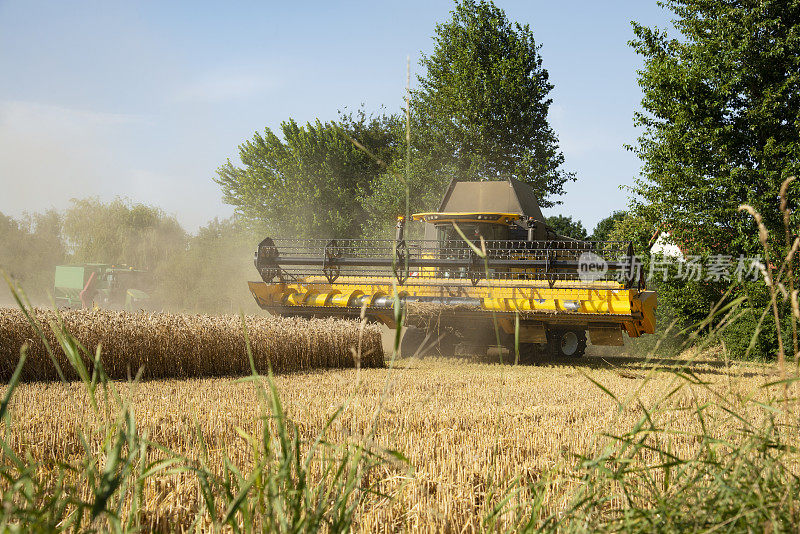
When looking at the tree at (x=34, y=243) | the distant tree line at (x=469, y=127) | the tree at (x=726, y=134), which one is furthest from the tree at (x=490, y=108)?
the tree at (x=34, y=243)

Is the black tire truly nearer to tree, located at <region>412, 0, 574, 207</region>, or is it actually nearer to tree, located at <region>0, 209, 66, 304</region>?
tree, located at <region>412, 0, 574, 207</region>

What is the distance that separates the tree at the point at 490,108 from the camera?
74.6ft

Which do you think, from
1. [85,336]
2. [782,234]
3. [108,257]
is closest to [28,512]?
[85,336]

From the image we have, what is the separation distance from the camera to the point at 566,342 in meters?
10.7

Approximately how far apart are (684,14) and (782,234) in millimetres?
6428

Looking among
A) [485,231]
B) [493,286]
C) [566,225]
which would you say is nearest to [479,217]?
[485,231]

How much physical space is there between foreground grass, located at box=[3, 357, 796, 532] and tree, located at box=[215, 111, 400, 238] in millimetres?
20670

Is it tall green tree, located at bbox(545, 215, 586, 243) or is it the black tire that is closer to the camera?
the black tire

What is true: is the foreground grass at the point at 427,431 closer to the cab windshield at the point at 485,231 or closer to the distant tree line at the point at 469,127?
the cab windshield at the point at 485,231

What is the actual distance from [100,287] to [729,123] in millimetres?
18490

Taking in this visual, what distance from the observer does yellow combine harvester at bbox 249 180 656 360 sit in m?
9.35

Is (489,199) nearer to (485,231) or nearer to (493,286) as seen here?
(485,231)

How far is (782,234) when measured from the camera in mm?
13297

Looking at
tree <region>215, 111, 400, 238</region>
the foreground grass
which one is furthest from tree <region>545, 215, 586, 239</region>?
the foreground grass
